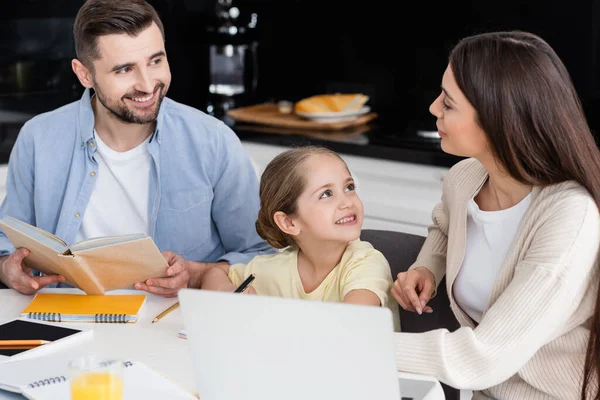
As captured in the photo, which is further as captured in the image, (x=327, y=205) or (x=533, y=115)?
(x=327, y=205)

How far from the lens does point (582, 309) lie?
1510mm

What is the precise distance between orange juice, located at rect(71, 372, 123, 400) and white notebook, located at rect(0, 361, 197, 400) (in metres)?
0.13

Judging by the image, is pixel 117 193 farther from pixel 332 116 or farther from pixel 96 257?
pixel 332 116

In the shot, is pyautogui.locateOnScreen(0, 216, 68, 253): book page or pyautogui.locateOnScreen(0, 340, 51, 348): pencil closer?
pyautogui.locateOnScreen(0, 340, 51, 348): pencil

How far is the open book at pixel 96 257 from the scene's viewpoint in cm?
170

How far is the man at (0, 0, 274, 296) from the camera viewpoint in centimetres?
212

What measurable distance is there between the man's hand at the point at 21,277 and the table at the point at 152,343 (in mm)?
28

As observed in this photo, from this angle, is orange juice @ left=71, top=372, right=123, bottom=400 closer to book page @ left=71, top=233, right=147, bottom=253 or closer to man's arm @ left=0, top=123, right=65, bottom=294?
book page @ left=71, top=233, right=147, bottom=253

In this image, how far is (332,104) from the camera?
3.49 meters

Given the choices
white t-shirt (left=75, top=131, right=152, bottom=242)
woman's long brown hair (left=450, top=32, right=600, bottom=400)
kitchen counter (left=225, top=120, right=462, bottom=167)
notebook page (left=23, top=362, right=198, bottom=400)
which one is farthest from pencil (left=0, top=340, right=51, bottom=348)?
kitchen counter (left=225, top=120, right=462, bottom=167)

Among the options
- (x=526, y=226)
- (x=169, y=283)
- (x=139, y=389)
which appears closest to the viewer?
(x=139, y=389)

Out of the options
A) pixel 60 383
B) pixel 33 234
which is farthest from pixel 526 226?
pixel 33 234

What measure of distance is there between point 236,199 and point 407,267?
456 mm

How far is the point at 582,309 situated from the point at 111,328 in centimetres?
83
